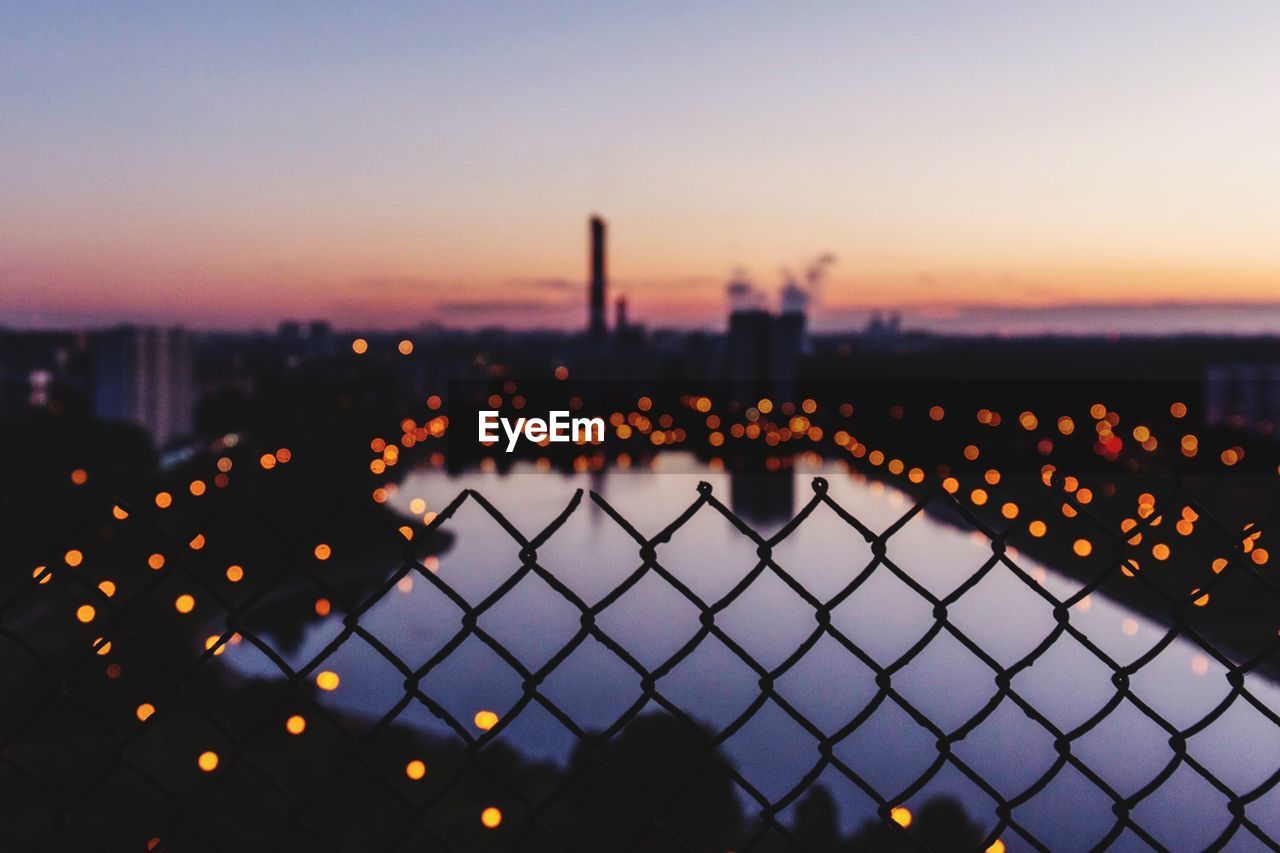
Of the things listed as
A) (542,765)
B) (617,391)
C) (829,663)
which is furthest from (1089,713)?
(617,391)

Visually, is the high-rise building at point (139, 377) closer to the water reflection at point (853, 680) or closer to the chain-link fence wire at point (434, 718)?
the chain-link fence wire at point (434, 718)

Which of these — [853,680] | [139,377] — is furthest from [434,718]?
[139,377]

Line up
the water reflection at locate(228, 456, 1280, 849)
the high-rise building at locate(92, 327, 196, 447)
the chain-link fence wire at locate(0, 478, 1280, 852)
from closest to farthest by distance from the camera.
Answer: the chain-link fence wire at locate(0, 478, 1280, 852)
the water reflection at locate(228, 456, 1280, 849)
the high-rise building at locate(92, 327, 196, 447)

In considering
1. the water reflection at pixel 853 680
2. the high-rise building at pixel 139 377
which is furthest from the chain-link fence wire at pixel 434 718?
the high-rise building at pixel 139 377

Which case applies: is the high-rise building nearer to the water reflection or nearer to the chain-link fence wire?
the chain-link fence wire

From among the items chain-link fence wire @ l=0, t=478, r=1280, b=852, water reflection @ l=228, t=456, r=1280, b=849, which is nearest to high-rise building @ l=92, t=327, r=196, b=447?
chain-link fence wire @ l=0, t=478, r=1280, b=852

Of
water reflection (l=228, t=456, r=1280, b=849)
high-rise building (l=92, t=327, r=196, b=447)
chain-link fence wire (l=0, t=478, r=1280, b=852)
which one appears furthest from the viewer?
high-rise building (l=92, t=327, r=196, b=447)

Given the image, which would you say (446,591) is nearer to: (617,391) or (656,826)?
(656,826)

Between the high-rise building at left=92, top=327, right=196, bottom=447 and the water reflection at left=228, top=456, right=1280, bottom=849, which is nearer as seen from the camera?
the water reflection at left=228, top=456, right=1280, bottom=849
